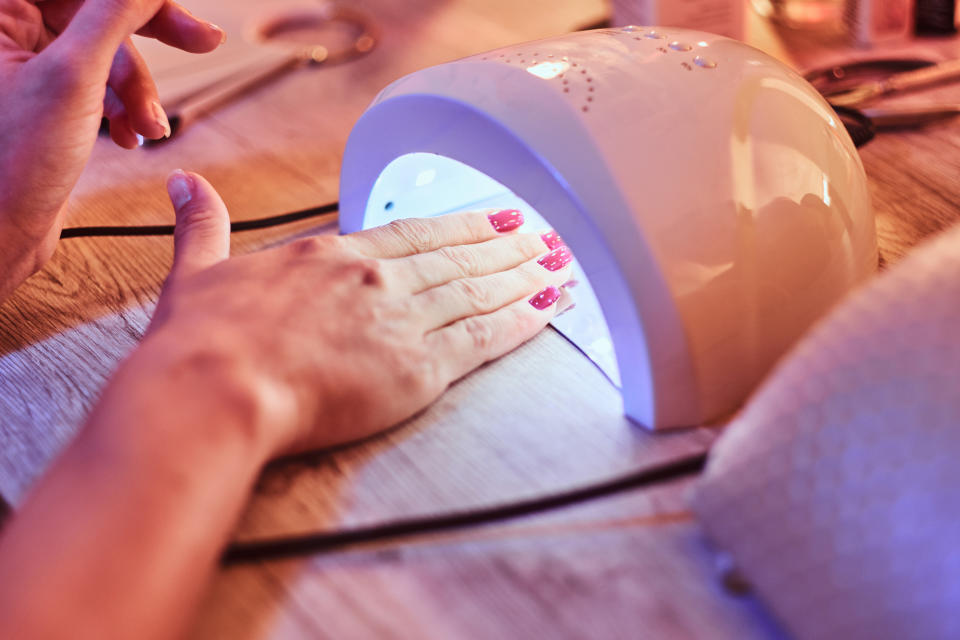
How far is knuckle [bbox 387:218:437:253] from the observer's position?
487mm

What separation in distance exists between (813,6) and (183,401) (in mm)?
809

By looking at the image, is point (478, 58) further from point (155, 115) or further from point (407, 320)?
point (155, 115)

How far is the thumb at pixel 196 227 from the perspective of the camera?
17.9 inches

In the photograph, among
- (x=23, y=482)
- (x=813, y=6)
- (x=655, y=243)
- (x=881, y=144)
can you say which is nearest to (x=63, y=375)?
(x=23, y=482)

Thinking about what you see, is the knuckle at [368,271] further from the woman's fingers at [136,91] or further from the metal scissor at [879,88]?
the metal scissor at [879,88]

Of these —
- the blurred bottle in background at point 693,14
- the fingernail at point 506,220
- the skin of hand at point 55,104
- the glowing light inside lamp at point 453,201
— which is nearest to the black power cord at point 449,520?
the glowing light inside lamp at point 453,201

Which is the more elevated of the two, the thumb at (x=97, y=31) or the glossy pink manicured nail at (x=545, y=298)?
the thumb at (x=97, y=31)

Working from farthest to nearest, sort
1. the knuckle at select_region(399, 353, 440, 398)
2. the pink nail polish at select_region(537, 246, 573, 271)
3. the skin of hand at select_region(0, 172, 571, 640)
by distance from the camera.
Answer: the pink nail polish at select_region(537, 246, 573, 271) → the knuckle at select_region(399, 353, 440, 398) → the skin of hand at select_region(0, 172, 571, 640)

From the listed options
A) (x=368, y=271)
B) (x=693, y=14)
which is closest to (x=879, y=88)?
(x=693, y=14)

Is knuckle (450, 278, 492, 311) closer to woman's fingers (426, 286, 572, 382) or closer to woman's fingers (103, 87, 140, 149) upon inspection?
woman's fingers (426, 286, 572, 382)

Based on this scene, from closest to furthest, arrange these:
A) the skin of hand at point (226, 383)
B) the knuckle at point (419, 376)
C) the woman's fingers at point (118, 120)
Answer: the skin of hand at point (226, 383) → the knuckle at point (419, 376) → the woman's fingers at point (118, 120)

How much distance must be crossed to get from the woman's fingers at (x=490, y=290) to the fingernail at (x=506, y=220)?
0.03 m

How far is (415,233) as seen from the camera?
1.62 ft

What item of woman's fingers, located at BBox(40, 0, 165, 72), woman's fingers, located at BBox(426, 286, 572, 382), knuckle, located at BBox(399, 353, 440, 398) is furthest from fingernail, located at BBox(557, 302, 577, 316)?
woman's fingers, located at BBox(40, 0, 165, 72)
